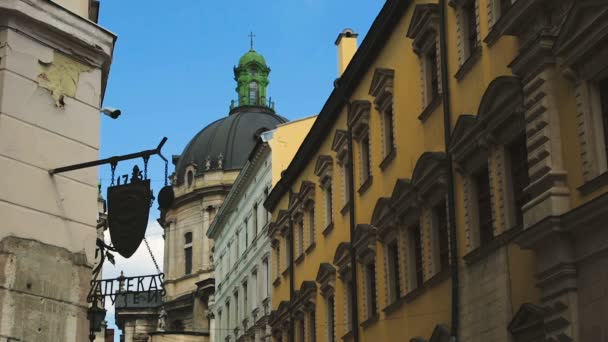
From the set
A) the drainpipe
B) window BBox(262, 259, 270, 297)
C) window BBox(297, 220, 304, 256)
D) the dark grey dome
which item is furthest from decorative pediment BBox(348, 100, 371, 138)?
the dark grey dome

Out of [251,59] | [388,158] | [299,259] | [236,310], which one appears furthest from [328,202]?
[251,59]

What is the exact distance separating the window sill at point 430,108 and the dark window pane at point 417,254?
2.42 meters

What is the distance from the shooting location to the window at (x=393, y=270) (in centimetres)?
2395

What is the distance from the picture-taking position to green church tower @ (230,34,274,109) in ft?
299

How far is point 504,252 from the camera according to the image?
1725 centimetres

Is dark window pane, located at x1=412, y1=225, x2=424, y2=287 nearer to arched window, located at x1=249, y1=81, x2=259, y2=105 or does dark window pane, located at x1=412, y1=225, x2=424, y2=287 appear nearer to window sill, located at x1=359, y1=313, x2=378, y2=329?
window sill, located at x1=359, y1=313, x2=378, y2=329

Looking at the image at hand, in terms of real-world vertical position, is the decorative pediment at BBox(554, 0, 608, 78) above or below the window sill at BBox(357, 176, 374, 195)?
below

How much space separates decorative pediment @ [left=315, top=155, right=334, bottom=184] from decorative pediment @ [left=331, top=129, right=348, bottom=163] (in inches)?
35.6

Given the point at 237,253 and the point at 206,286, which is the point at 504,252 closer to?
the point at 237,253

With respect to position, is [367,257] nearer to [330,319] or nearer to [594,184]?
[330,319]

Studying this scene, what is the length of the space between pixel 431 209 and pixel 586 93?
6.93 meters

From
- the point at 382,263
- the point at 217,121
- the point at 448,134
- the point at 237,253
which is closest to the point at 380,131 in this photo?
the point at 382,263

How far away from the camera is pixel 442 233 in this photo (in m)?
21.0

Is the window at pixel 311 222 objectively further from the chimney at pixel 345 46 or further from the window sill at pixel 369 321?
the window sill at pixel 369 321
